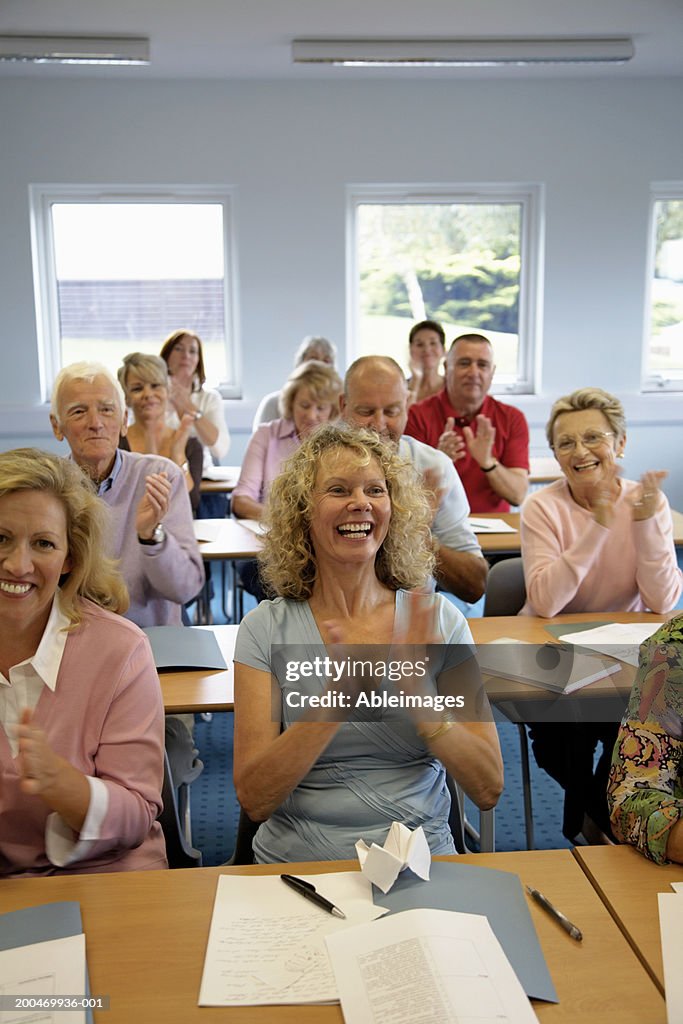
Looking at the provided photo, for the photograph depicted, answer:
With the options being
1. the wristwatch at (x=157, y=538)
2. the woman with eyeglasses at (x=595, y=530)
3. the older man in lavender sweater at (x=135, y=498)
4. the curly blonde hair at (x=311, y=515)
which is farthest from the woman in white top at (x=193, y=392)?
the curly blonde hair at (x=311, y=515)

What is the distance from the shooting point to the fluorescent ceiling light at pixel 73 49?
209 inches

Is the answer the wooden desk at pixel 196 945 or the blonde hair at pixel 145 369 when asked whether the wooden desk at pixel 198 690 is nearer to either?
the wooden desk at pixel 196 945

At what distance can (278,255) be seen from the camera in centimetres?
662

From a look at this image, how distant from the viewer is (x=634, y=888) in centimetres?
134

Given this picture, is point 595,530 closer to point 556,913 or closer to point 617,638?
point 617,638

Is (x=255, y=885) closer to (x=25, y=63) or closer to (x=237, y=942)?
(x=237, y=942)

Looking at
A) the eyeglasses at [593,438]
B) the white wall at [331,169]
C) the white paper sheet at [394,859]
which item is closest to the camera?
the white paper sheet at [394,859]

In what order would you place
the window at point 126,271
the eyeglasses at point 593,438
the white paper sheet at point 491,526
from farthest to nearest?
the window at point 126,271 < the white paper sheet at point 491,526 < the eyeglasses at point 593,438

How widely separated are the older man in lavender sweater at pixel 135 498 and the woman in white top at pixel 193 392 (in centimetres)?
254

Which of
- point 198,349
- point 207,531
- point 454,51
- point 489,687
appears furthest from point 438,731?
point 454,51

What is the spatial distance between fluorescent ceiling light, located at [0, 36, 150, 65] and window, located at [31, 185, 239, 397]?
3.83 feet

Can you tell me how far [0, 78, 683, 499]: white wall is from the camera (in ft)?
20.9

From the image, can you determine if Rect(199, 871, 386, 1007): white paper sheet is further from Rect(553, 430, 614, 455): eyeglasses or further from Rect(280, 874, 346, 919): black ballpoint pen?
Rect(553, 430, 614, 455): eyeglasses

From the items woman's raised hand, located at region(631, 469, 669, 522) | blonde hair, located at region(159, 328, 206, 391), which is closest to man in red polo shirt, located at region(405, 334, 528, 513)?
woman's raised hand, located at region(631, 469, 669, 522)
